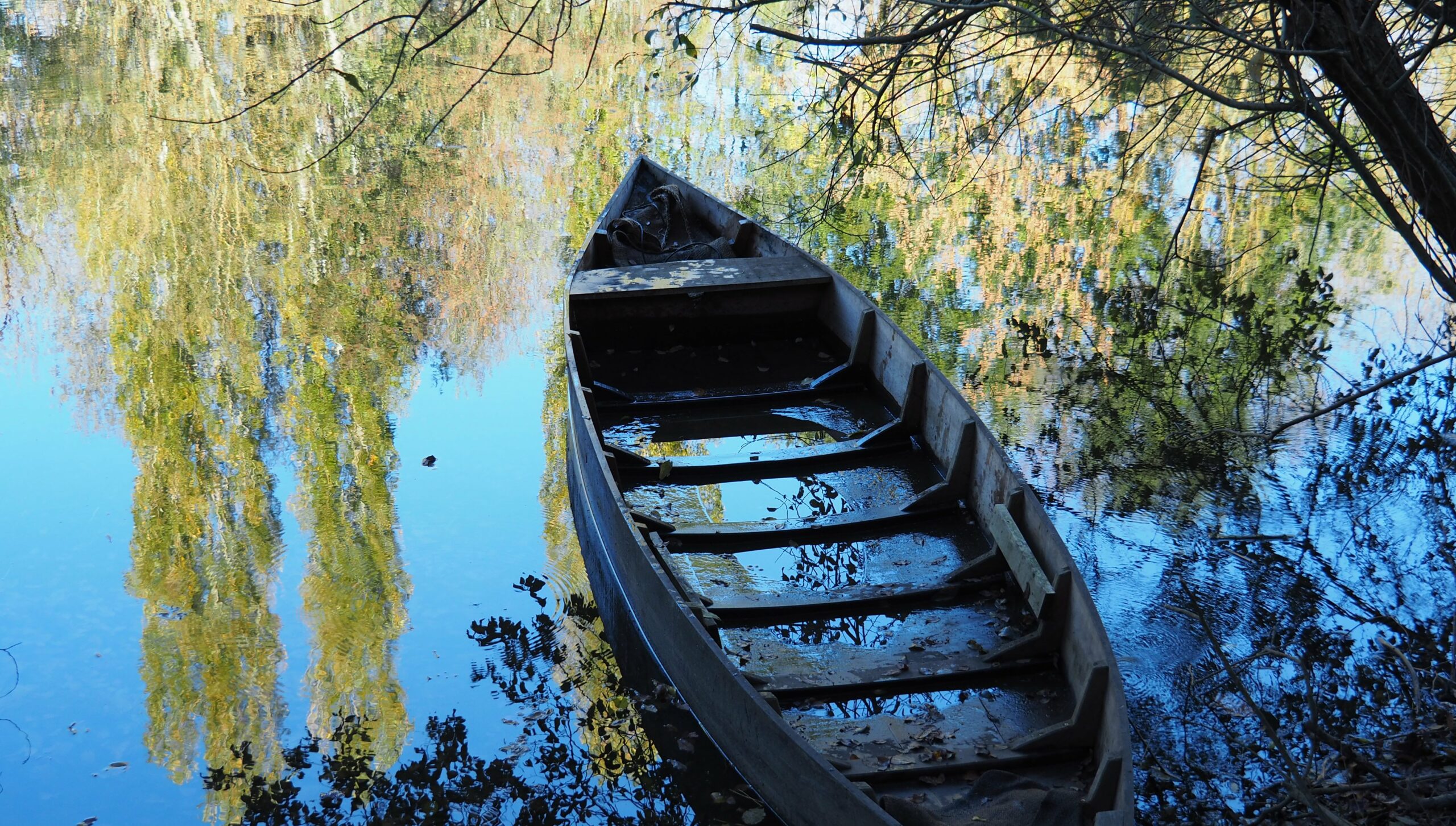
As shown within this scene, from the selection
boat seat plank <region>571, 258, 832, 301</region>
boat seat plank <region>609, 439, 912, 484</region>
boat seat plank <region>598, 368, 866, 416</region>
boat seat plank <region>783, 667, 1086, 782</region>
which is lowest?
boat seat plank <region>783, 667, 1086, 782</region>

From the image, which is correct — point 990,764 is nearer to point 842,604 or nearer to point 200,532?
point 842,604

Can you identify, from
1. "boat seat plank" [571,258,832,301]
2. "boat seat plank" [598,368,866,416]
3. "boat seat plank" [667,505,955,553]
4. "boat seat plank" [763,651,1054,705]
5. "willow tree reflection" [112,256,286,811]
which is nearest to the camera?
"boat seat plank" [763,651,1054,705]

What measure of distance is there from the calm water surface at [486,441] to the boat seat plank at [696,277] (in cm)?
86

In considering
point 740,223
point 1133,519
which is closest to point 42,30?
point 740,223

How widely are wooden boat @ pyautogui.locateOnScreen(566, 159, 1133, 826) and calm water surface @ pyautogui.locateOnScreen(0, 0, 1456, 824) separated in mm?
459

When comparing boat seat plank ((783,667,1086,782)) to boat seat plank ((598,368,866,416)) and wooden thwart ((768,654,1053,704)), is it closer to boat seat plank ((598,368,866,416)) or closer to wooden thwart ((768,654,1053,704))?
wooden thwart ((768,654,1053,704))

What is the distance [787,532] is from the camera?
203 inches

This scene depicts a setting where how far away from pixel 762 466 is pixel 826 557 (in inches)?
32.4

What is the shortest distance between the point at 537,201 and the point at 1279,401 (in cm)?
753

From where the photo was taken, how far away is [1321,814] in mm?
2982

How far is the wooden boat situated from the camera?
144 inches

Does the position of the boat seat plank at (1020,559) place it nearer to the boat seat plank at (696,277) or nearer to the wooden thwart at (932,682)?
the wooden thwart at (932,682)

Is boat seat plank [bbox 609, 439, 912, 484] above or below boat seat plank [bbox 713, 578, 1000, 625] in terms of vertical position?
above

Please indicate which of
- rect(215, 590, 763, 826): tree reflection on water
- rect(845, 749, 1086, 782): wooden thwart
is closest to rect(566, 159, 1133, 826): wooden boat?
rect(845, 749, 1086, 782): wooden thwart
